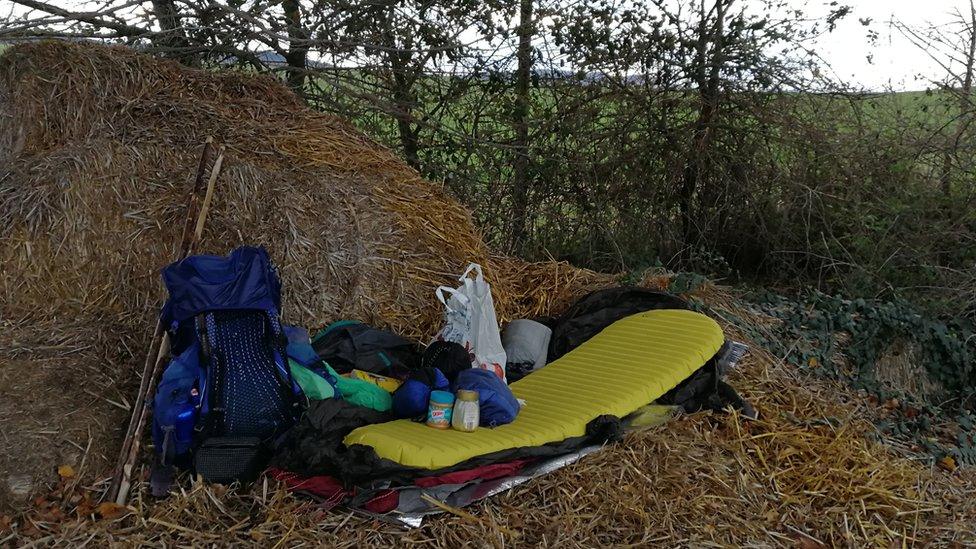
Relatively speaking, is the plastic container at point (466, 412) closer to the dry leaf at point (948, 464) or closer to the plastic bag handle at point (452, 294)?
the plastic bag handle at point (452, 294)

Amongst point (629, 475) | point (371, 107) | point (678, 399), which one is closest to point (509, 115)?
point (371, 107)

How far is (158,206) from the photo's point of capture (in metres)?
4.67

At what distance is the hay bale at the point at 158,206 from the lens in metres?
4.54

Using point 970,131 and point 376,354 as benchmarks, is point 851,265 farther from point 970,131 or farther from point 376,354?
point 376,354

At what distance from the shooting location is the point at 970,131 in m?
6.68

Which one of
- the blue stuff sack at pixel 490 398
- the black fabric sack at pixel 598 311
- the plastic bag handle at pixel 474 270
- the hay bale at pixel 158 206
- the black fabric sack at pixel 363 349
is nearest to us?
the blue stuff sack at pixel 490 398

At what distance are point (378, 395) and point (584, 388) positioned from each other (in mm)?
1064

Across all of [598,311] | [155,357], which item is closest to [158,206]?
[155,357]

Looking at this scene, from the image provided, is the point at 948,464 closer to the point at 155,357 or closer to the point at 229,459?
the point at 229,459

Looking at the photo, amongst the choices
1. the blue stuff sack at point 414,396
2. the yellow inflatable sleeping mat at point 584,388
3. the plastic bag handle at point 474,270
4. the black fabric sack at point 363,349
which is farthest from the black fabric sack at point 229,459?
the plastic bag handle at point 474,270

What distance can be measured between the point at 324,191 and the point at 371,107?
7.81ft

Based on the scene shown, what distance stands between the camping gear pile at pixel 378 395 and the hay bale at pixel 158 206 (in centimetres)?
36

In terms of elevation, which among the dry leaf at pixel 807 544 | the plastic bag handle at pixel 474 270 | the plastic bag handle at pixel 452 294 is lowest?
the dry leaf at pixel 807 544

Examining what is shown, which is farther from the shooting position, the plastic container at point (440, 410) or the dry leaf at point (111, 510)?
the plastic container at point (440, 410)
